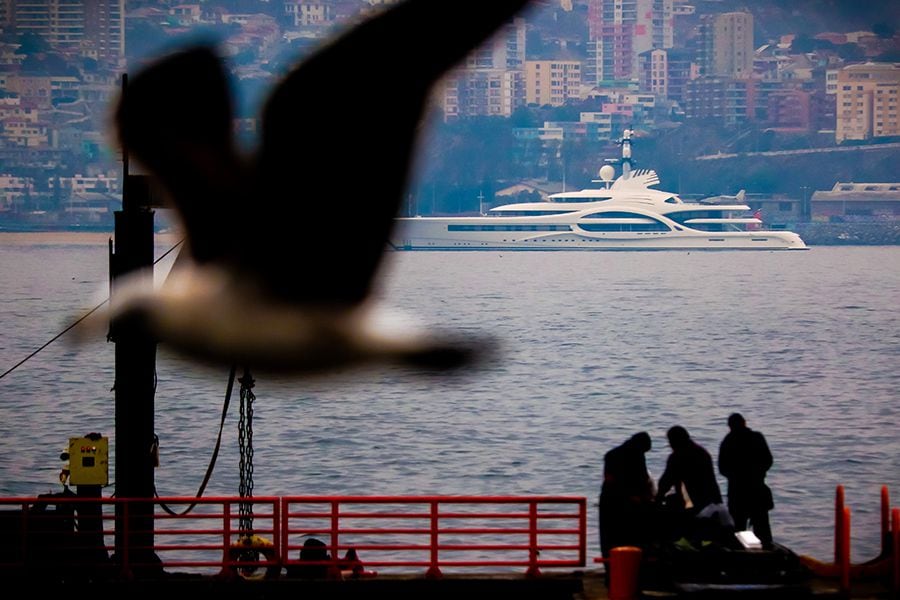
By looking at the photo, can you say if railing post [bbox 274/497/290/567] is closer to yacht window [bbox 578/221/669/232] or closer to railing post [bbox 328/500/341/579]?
railing post [bbox 328/500/341/579]

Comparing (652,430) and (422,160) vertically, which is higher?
(422,160)

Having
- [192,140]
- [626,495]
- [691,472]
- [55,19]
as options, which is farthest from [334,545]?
[55,19]

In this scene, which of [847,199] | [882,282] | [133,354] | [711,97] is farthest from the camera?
[711,97]

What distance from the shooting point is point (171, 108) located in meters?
6.32

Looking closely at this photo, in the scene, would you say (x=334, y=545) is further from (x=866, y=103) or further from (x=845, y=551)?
(x=866, y=103)

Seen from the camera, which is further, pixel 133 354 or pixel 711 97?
pixel 711 97

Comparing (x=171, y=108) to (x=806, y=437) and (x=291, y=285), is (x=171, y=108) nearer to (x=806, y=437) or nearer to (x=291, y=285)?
(x=291, y=285)

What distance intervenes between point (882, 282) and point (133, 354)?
9335 centimetres

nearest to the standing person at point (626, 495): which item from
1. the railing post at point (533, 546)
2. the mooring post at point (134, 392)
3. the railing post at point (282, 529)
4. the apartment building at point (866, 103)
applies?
the railing post at point (533, 546)

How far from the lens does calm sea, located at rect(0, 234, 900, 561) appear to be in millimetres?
24172

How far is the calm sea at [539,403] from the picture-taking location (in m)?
24.2

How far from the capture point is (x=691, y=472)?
9.26 meters

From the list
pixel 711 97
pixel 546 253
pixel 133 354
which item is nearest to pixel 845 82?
pixel 711 97

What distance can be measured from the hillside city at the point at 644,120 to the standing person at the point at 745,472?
6456 cm
